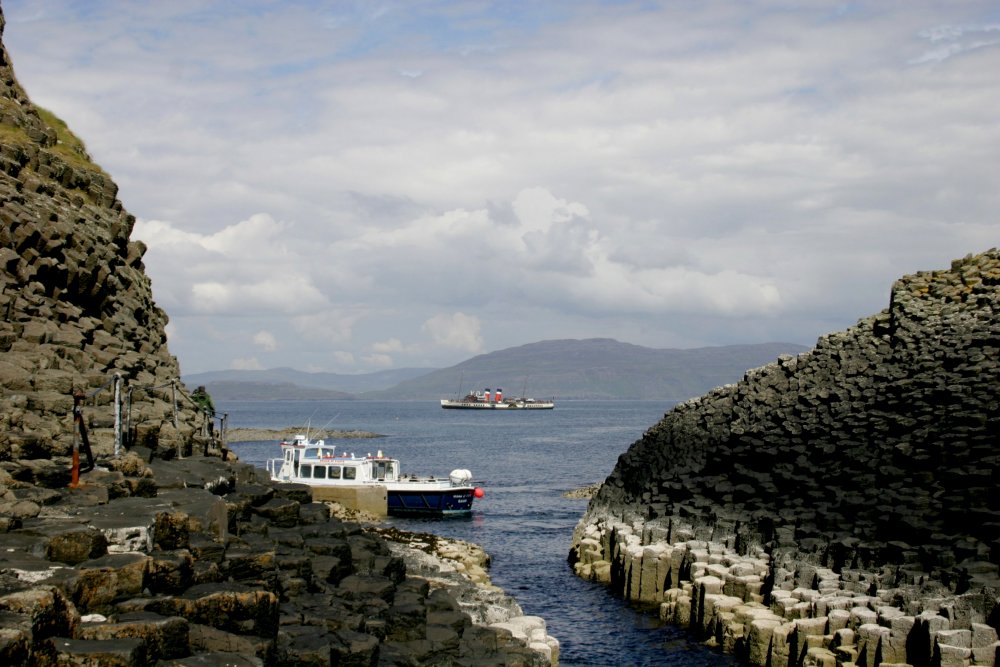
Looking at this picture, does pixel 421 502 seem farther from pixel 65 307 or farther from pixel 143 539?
pixel 143 539

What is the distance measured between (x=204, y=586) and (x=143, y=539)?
4.39ft

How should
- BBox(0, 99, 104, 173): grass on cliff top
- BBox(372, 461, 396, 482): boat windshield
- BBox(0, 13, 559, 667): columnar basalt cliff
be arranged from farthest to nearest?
BBox(372, 461, 396, 482): boat windshield, BBox(0, 99, 104, 173): grass on cliff top, BBox(0, 13, 559, 667): columnar basalt cliff

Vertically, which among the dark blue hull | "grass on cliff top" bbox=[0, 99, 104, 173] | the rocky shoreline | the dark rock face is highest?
"grass on cliff top" bbox=[0, 99, 104, 173]

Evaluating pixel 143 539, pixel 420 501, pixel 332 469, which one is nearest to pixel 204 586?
pixel 143 539

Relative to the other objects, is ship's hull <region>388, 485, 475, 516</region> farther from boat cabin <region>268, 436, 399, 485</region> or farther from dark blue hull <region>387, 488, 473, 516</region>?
boat cabin <region>268, 436, 399, 485</region>

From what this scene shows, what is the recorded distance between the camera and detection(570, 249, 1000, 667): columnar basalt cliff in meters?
25.0

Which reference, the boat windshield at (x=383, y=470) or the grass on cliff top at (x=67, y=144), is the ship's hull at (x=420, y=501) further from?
the grass on cliff top at (x=67, y=144)

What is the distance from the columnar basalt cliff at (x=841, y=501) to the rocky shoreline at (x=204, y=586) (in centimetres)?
772

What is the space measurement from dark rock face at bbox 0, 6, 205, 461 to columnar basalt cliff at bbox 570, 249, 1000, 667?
16875mm

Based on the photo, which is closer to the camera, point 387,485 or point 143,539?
point 143,539

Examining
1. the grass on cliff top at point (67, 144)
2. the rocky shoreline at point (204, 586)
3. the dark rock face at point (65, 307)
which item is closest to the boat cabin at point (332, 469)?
the dark rock face at point (65, 307)

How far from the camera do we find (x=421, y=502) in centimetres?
5972

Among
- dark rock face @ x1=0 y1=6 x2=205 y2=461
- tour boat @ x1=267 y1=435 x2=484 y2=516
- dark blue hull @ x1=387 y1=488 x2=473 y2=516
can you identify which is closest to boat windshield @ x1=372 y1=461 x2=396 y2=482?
tour boat @ x1=267 y1=435 x2=484 y2=516

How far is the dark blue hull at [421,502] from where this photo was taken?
195 feet
